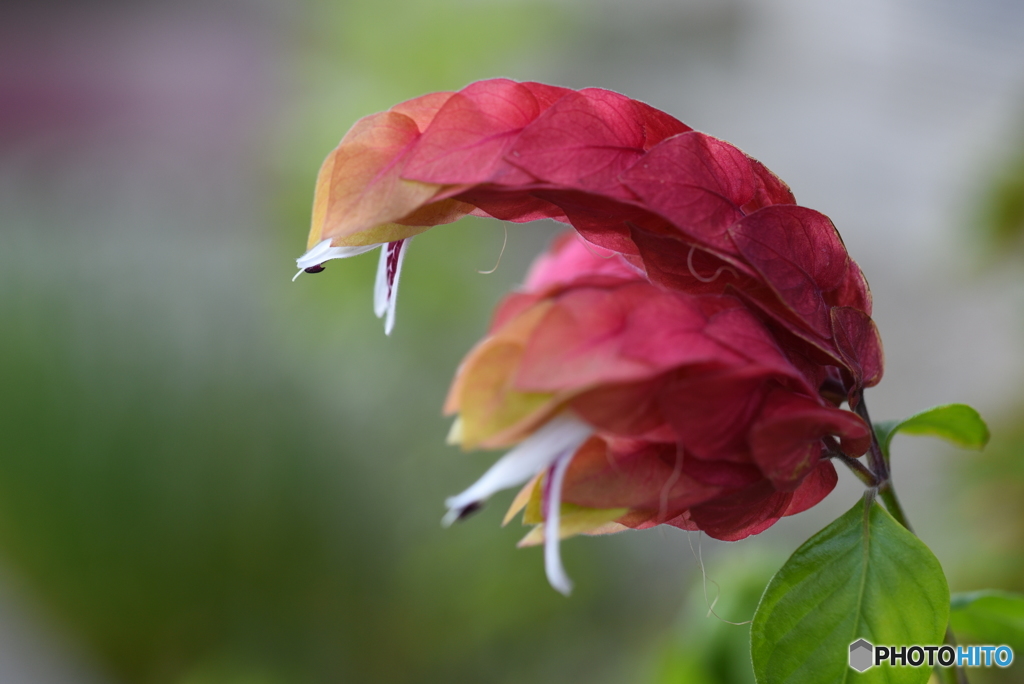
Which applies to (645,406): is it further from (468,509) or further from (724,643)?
(724,643)

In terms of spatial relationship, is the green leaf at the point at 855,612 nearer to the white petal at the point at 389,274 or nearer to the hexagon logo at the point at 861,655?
the hexagon logo at the point at 861,655

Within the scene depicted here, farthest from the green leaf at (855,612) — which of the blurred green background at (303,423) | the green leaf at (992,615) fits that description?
the blurred green background at (303,423)

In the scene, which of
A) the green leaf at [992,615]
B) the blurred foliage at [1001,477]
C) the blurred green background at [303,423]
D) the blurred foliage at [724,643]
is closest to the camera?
the green leaf at [992,615]

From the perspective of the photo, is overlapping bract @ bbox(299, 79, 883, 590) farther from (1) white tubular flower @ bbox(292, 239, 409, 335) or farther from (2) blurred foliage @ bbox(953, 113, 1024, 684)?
(2) blurred foliage @ bbox(953, 113, 1024, 684)

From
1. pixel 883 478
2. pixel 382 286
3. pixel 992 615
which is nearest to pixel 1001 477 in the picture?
pixel 992 615

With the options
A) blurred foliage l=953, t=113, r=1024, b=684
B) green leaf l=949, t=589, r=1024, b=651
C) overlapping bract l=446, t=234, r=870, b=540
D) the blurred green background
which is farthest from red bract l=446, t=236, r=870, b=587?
the blurred green background

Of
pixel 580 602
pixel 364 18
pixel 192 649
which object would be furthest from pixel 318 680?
pixel 364 18
